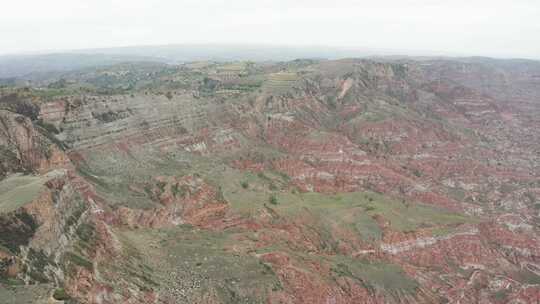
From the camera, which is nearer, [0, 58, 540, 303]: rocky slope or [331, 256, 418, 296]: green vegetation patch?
[0, 58, 540, 303]: rocky slope

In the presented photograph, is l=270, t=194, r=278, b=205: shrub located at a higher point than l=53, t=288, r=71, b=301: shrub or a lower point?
lower

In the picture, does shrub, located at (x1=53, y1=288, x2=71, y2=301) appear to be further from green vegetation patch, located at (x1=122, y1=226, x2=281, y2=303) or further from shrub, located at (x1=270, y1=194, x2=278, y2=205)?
shrub, located at (x1=270, y1=194, x2=278, y2=205)

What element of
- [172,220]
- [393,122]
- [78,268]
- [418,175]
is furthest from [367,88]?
[78,268]

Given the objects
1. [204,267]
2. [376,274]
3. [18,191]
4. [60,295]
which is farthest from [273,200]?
[60,295]

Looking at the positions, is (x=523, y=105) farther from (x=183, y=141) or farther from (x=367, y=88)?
(x=183, y=141)

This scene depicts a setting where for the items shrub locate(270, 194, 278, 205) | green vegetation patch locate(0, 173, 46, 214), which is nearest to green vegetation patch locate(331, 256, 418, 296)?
shrub locate(270, 194, 278, 205)

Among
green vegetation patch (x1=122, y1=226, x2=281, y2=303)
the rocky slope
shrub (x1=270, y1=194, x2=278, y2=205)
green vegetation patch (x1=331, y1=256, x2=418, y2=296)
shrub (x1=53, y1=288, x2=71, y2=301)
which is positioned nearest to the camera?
shrub (x1=53, y1=288, x2=71, y2=301)

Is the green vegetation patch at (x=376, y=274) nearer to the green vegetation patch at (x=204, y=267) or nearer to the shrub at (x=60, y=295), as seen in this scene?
the green vegetation patch at (x=204, y=267)

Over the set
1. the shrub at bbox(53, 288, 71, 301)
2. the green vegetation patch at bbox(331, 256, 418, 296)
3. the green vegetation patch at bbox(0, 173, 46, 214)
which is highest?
the green vegetation patch at bbox(0, 173, 46, 214)

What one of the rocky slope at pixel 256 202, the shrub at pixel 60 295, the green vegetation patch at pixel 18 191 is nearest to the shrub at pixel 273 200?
the rocky slope at pixel 256 202

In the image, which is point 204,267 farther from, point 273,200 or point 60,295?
point 273,200
